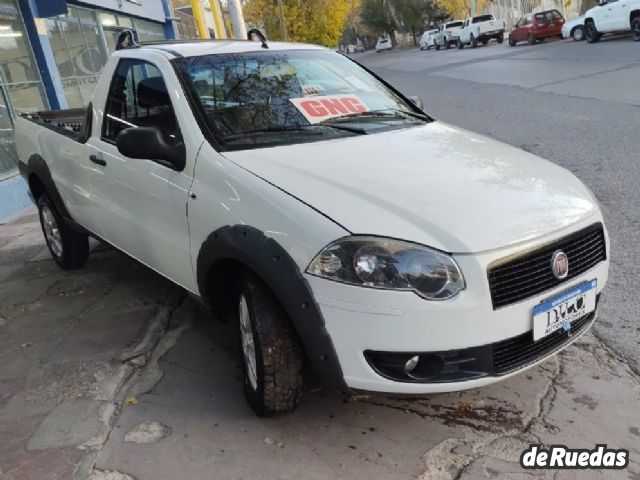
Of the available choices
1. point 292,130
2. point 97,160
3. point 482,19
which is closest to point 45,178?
point 97,160

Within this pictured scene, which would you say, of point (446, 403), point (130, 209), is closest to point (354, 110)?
point (130, 209)

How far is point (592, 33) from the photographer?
69.4 ft

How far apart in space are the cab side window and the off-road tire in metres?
1.24

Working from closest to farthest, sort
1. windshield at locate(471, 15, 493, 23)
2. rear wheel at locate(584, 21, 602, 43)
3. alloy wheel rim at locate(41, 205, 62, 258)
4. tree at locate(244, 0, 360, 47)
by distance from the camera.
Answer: alloy wheel rim at locate(41, 205, 62, 258)
rear wheel at locate(584, 21, 602, 43)
tree at locate(244, 0, 360, 47)
windshield at locate(471, 15, 493, 23)

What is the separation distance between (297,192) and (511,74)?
586 inches

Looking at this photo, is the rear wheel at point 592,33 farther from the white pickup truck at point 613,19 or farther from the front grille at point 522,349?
the front grille at point 522,349

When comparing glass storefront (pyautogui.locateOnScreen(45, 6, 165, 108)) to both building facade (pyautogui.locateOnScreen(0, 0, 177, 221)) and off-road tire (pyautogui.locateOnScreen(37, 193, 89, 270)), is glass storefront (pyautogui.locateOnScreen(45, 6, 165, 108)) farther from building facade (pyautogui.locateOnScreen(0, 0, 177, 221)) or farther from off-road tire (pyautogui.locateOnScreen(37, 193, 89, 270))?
off-road tire (pyautogui.locateOnScreen(37, 193, 89, 270))

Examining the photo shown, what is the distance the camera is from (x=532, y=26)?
26.6 meters

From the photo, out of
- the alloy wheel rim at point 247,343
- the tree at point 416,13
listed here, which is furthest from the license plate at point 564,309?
the tree at point 416,13

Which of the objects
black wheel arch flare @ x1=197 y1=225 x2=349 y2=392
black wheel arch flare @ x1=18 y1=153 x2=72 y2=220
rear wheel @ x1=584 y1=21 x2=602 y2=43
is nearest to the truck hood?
black wheel arch flare @ x1=197 y1=225 x2=349 y2=392

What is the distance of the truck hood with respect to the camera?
7.58ft

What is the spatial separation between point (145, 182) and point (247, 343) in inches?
44.6

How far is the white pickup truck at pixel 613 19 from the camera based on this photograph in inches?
728

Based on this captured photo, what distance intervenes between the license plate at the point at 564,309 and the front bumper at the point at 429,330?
4 cm
